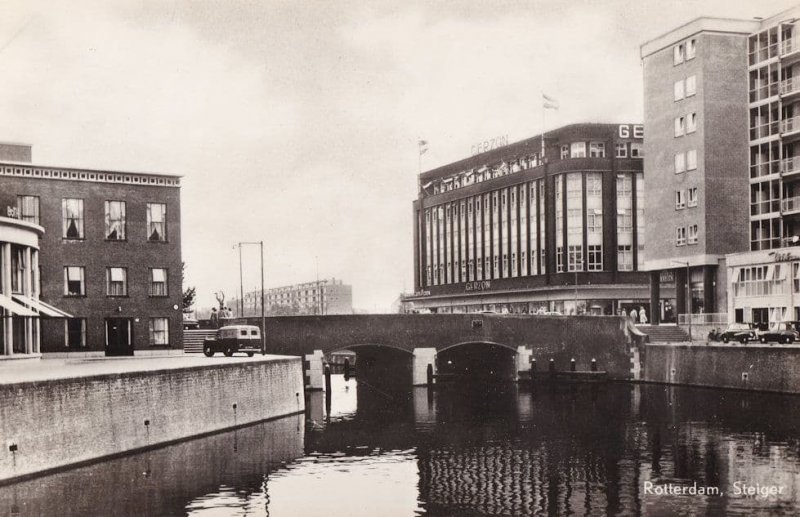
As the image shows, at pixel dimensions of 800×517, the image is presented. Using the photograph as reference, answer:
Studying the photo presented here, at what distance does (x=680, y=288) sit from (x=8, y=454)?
67.6 meters

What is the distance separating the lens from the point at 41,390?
3406 cm

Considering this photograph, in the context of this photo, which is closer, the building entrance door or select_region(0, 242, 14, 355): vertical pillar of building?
Result: select_region(0, 242, 14, 355): vertical pillar of building

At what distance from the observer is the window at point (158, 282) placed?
69.3 meters

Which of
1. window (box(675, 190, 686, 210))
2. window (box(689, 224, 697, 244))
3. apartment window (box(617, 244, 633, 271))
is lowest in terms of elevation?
apartment window (box(617, 244, 633, 271))

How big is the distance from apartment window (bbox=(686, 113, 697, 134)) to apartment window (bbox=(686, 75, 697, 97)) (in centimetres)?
185

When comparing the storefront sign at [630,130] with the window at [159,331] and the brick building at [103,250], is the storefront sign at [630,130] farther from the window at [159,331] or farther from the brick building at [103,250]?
the window at [159,331]

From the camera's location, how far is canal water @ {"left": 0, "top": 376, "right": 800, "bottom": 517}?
31266mm

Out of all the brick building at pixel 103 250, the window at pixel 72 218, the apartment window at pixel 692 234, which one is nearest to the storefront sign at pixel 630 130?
the apartment window at pixel 692 234

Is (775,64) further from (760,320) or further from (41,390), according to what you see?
(41,390)

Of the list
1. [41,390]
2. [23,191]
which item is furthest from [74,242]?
[41,390]

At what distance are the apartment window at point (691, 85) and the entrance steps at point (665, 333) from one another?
20.0 m

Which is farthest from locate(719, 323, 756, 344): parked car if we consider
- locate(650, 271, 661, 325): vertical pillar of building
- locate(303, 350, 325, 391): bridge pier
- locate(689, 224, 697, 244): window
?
locate(303, 350, 325, 391): bridge pier

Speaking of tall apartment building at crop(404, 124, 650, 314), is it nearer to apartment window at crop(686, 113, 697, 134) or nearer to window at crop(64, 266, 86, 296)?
apartment window at crop(686, 113, 697, 134)

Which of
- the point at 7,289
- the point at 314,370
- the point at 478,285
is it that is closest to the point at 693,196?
the point at 314,370
